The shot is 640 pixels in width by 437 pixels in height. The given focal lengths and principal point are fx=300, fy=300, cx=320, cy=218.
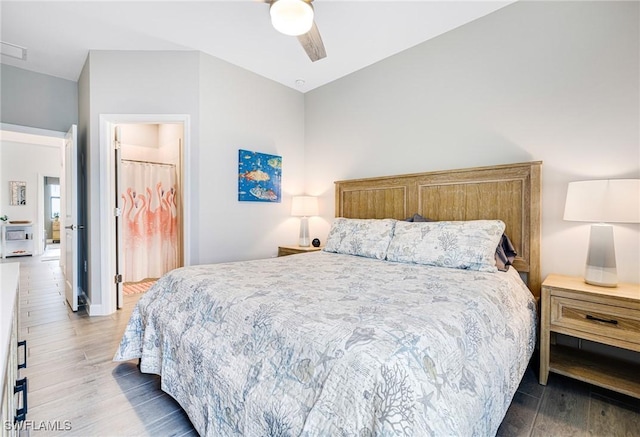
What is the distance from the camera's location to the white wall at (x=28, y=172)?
6.95 m

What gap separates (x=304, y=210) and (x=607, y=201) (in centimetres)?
284

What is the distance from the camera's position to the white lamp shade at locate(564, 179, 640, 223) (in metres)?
1.72

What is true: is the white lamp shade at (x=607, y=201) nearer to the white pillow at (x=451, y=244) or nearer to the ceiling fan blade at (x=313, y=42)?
the white pillow at (x=451, y=244)

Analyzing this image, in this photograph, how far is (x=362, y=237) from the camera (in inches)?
110

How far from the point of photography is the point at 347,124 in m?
3.74

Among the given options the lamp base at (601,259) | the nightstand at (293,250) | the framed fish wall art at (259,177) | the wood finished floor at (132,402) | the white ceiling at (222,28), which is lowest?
the wood finished floor at (132,402)

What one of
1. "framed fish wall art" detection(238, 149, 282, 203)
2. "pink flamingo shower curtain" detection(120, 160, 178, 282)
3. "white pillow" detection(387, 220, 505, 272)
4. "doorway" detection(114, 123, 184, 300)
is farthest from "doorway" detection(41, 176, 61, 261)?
"white pillow" detection(387, 220, 505, 272)

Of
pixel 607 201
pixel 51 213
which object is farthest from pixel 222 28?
pixel 51 213

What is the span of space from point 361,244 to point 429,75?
71.2 inches

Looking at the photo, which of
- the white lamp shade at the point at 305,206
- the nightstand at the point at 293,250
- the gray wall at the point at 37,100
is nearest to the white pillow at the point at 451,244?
the nightstand at the point at 293,250

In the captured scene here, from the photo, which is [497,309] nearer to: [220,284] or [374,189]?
[220,284]

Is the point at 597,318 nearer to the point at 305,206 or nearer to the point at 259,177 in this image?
the point at 305,206

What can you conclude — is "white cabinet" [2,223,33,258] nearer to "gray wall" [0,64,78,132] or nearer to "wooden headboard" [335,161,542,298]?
"gray wall" [0,64,78,132]

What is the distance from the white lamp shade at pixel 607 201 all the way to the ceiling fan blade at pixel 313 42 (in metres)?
1.98
